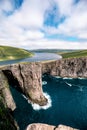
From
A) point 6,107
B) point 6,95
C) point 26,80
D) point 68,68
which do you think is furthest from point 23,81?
point 68,68

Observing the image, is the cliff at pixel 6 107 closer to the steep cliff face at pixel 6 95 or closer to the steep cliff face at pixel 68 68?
the steep cliff face at pixel 6 95

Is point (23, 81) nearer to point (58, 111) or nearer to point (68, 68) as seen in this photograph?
point (58, 111)

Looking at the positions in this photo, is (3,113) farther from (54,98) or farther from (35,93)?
(54,98)

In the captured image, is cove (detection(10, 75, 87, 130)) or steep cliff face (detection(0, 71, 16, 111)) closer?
cove (detection(10, 75, 87, 130))

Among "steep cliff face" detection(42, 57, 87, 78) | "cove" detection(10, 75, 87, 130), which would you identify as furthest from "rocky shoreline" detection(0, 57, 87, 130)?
"steep cliff face" detection(42, 57, 87, 78)

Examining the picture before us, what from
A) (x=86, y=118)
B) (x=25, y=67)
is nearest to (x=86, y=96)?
(x=86, y=118)

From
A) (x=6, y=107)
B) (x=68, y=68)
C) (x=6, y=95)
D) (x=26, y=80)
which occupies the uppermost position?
(x=26, y=80)

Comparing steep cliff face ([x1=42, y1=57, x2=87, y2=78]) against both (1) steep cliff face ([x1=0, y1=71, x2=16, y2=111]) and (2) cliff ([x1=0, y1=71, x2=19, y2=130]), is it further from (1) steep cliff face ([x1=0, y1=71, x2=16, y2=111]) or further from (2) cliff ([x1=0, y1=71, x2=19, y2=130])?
(1) steep cliff face ([x1=0, y1=71, x2=16, y2=111])

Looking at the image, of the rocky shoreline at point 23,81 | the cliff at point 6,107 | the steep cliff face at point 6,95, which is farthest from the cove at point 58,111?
the rocky shoreline at point 23,81
